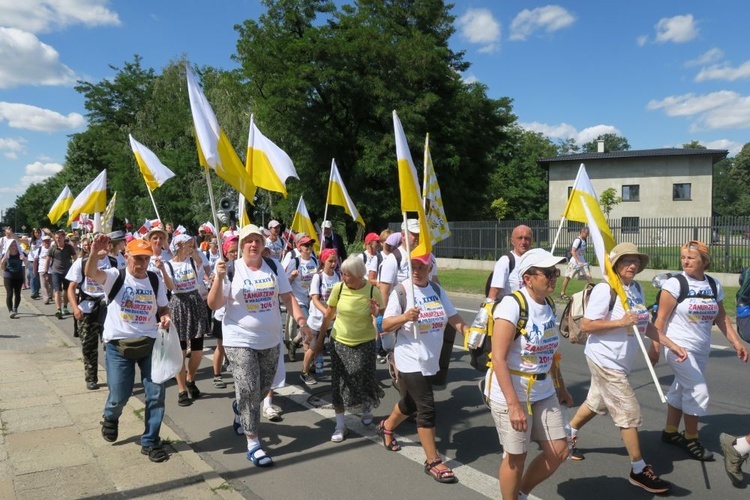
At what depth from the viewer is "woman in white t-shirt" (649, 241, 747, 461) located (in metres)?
4.58

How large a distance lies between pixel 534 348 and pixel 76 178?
66198 millimetres

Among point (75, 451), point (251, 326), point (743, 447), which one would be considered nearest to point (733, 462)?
point (743, 447)

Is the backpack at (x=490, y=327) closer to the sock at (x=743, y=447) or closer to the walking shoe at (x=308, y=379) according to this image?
the sock at (x=743, y=447)

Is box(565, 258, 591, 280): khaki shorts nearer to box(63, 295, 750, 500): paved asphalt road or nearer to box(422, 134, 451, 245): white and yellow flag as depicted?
box(63, 295, 750, 500): paved asphalt road

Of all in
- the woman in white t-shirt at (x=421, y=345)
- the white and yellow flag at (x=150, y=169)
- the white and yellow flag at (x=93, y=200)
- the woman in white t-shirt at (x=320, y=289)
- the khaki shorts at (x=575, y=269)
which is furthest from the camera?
the khaki shorts at (x=575, y=269)

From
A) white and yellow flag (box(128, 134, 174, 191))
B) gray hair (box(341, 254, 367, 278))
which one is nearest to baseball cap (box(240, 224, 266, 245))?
gray hair (box(341, 254, 367, 278))

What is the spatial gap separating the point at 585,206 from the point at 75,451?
4.65m

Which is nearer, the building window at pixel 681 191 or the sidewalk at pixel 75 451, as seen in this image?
the sidewalk at pixel 75 451

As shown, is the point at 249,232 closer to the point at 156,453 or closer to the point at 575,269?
the point at 156,453

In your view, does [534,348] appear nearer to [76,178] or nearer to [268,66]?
[268,66]

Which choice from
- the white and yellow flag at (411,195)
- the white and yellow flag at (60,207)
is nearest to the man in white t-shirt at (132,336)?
the white and yellow flag at (411,195)

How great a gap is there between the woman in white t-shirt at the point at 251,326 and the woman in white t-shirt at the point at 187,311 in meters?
1.91

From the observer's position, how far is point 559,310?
13.1 meters

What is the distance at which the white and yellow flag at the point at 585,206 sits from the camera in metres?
4.65
